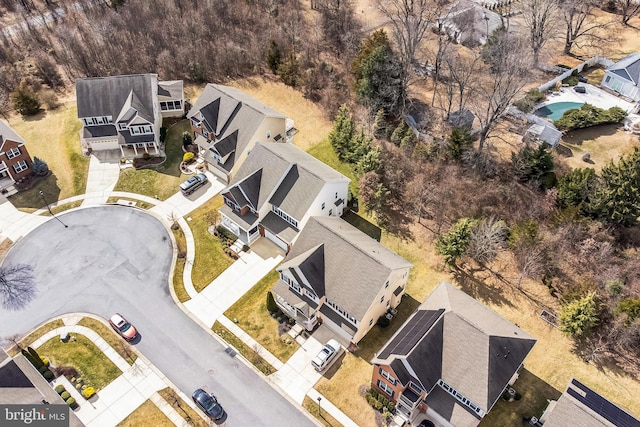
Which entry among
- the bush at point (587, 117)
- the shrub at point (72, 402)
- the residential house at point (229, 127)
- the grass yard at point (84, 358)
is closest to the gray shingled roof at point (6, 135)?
the residential house at point (229, 127)

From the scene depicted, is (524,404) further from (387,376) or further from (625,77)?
(625,77)

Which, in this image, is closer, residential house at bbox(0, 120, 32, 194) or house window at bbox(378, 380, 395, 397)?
house window at bbox(378, 380, 395, 397)

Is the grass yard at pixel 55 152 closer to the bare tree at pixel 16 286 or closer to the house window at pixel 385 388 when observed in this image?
the bare tree at pixel 16 286

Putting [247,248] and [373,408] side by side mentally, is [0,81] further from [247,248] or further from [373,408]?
[373,408]

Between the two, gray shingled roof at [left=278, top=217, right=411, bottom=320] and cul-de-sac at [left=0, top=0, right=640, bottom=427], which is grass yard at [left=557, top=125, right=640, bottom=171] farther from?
gray shingled roof at [left=278, top=217, right=411, bottom=320]

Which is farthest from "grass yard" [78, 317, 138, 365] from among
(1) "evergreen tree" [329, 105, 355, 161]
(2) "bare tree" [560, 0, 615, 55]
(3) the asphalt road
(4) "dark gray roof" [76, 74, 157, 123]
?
(2) "bare tree" [560, 0, 615, 55]

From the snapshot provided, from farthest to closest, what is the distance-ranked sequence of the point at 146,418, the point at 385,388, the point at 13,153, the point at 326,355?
the point at 13,153 → the point at 326,355 → the point at 385,388 → the point at 146,418

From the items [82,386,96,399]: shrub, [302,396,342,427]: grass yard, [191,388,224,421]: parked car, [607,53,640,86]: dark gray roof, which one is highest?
[607,53,640,86]: dark gray roof

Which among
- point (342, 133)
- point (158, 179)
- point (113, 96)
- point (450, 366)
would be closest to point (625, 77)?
point (342, 133)
